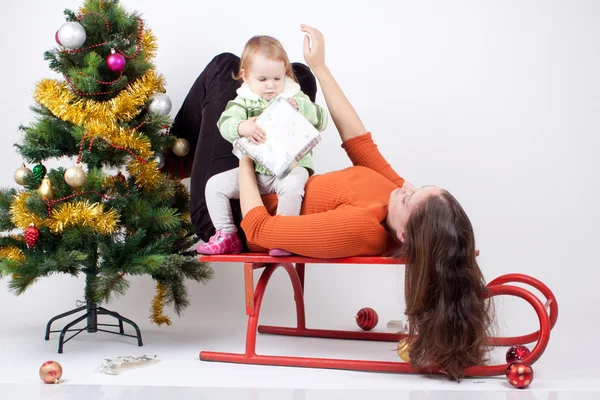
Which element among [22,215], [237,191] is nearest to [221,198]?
[237,191]

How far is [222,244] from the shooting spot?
11.2 feet

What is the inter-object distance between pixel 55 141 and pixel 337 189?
4.01 feet

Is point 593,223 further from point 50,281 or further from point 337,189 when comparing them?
point 50,281

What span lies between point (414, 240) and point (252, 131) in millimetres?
792

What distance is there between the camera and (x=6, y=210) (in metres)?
3.60

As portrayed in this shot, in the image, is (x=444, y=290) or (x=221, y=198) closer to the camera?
(x=444, y=290)

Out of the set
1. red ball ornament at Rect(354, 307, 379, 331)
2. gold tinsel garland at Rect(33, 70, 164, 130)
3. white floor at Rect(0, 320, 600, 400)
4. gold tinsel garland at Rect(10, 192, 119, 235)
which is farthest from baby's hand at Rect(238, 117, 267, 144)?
red ball ornament at Rect(354, 307, 379, 331)

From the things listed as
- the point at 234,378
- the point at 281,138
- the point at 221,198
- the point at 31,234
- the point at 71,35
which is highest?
the point at 71,35

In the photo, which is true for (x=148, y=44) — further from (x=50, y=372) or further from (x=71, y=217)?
(x=50, y=372)

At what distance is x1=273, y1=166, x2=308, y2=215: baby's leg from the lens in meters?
3.38

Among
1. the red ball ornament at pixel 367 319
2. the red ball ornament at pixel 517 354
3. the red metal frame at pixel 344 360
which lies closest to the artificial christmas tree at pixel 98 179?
the red metal frame at pixel 344 360

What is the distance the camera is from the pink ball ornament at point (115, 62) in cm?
357

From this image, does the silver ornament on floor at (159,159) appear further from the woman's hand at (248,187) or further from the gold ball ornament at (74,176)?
the woman's hand at (248,187)

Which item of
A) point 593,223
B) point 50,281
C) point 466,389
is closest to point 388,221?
point 466,389
